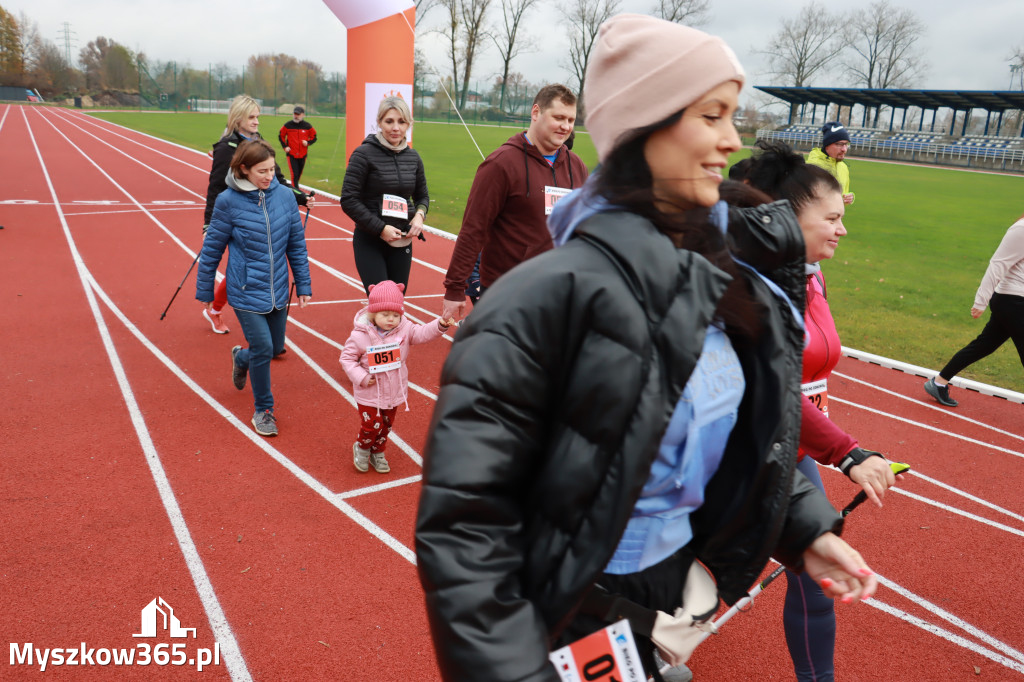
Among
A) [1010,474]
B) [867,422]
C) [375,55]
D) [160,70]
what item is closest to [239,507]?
[867,422]

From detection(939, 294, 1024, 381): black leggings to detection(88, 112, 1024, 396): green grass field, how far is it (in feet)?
4.23

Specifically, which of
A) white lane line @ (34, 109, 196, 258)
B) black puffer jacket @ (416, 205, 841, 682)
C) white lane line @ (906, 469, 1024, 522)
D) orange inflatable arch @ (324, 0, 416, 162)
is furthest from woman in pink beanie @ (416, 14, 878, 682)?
white lane line @ (34, 109, 196, 258)

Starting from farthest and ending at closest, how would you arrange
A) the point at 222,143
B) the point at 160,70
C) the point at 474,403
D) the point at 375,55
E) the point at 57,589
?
the point at 160,70 → the point at 375,55 → the point at 222,143 → the point at 57,589 → the point at 474,403

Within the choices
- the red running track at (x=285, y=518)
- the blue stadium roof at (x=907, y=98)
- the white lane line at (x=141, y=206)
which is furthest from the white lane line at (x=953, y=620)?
the blue stadium roof at (x=907, y=98)

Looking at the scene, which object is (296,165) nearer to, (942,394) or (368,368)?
(368,368)

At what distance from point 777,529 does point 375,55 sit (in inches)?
435

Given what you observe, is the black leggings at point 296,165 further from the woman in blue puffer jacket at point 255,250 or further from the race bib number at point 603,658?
the race bib number at point 603,658

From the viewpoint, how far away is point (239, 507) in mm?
4316

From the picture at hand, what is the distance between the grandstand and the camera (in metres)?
50.0

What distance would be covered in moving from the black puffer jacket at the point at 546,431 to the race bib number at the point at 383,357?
3477mm

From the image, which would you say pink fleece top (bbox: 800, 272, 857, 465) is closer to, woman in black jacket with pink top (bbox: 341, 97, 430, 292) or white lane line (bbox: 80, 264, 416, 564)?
white lane line (bbox: 80, 264, 416, 564)

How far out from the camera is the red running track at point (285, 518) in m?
3.30

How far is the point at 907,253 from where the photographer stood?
14.7m

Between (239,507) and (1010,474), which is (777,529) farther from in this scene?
(1010,474)
